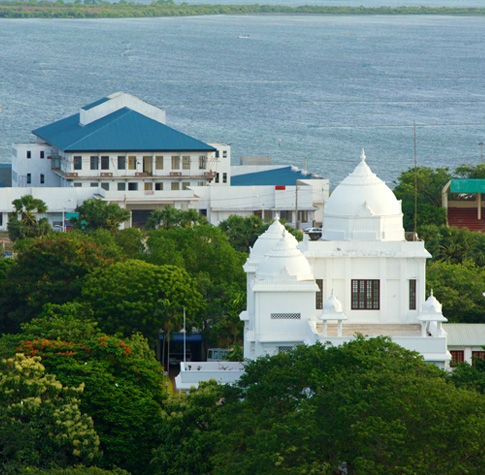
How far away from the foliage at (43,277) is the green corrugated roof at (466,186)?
126 feet

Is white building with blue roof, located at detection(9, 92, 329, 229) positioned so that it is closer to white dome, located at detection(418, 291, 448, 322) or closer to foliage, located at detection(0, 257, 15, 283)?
foliage, located at detection(0, 257, 15, 283)

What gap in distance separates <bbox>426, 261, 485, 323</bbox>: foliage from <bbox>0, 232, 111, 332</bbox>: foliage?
1650cm

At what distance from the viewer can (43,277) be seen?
2530 inches

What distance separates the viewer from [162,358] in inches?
2454

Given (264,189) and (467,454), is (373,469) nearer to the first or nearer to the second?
(467,454)

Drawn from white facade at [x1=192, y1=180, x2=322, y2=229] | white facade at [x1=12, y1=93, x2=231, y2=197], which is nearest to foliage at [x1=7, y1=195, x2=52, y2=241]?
white facade at [x1=12, y1=93, x2=231, y2=197]

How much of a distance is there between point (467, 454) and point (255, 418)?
7.41m

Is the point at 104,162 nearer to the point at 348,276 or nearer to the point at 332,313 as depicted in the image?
the point at 348,276

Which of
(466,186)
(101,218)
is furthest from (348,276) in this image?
(466,186)

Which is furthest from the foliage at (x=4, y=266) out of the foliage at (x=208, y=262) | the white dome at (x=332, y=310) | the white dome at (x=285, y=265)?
the white dome at (x=332, y=310)

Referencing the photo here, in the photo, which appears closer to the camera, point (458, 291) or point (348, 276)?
point (348, 276)

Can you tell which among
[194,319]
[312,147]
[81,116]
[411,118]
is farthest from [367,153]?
[194,319]

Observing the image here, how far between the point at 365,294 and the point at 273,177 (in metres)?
67.5

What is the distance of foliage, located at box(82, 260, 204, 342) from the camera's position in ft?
198
